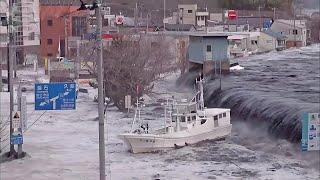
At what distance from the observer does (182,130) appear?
1644cm

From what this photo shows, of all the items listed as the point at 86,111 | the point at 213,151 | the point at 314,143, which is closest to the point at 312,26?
the point at 86,111

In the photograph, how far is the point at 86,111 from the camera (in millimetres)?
23484

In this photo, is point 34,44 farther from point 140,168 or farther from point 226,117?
point 140,168

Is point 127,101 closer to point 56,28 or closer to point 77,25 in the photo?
point 77,25

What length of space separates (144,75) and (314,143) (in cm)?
1440

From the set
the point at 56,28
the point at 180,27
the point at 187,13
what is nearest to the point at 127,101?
the point at 56,28

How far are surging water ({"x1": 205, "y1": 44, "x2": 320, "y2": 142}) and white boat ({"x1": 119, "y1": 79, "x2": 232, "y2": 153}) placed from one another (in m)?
1.55

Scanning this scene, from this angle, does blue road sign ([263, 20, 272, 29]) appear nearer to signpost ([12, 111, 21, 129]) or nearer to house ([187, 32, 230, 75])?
house ([187, 32, 230, 75])

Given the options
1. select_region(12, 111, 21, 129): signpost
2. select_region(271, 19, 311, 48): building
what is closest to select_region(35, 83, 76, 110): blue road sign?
select_region(12, 111, 21, 129): signpost

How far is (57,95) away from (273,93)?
12560 millimetres

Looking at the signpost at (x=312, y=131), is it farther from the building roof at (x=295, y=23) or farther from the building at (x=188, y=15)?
the building roof at (x=295, y=23)

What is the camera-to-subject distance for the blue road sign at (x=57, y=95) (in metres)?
13.0

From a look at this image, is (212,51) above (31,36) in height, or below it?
below

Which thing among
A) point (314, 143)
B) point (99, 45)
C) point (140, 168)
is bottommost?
point (140, 168)
